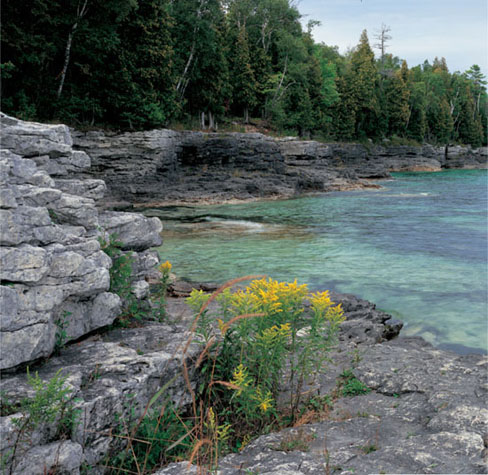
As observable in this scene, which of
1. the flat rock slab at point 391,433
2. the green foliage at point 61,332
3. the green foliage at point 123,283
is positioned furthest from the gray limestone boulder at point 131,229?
the flat rock slab at point 391,433

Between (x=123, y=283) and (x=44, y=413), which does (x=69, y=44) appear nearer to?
(x=123, y=283)

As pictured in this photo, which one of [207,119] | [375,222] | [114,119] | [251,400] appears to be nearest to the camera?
[251,400]

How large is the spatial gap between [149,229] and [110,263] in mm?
→ 2125

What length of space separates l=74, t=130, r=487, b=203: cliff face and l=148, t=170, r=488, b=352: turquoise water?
356 cm

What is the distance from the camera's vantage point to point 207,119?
44.7 metres

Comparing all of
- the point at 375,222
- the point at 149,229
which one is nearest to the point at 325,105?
the point at 375,222

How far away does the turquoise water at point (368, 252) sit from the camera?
31.8ft

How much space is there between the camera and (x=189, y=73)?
40.3 meters

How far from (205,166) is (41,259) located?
31.8m

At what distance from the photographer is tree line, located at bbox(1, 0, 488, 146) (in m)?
26.9

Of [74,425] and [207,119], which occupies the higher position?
[207,119]

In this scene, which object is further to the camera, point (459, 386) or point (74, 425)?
point (459, 386)

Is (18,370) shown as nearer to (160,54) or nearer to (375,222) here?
(375,222)

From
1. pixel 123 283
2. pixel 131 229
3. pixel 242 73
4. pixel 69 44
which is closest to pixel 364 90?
pixel 242 73
